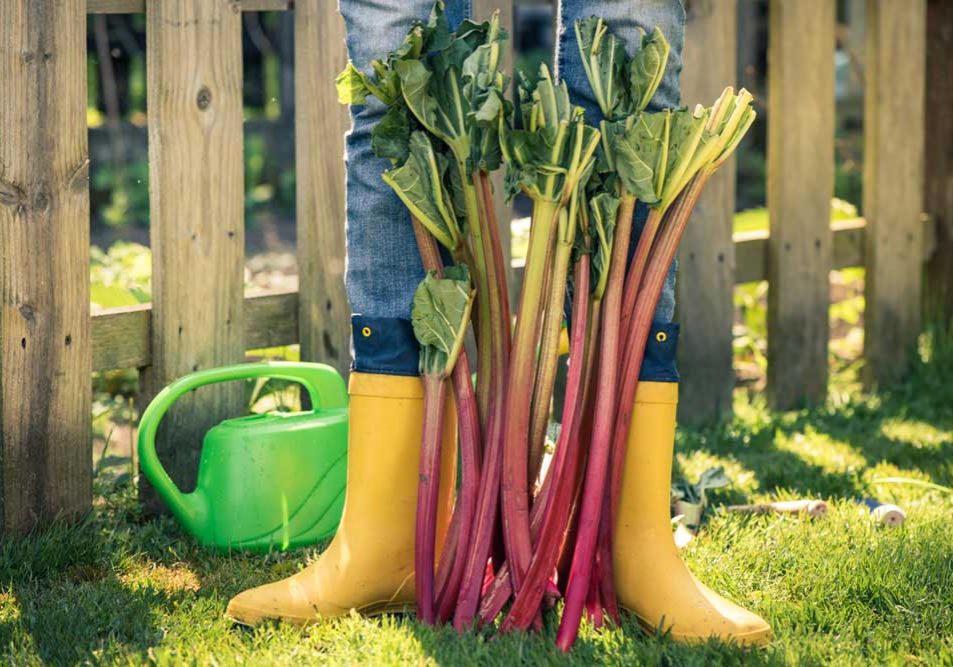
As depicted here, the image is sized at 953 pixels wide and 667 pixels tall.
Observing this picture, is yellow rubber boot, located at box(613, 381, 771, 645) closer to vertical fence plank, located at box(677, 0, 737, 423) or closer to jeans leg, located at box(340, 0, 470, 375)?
jeans leg, located at box(340, 0, 470, 375)

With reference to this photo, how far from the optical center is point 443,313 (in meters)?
1.88

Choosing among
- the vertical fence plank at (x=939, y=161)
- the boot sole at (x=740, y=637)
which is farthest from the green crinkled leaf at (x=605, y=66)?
the vertical fence plank at (x=939, y=161)

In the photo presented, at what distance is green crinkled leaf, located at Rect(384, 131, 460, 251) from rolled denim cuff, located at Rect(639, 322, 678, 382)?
324 millimetres

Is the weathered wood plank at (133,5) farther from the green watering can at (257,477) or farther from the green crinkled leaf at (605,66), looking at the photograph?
the green crinkled leaf at (605,66)

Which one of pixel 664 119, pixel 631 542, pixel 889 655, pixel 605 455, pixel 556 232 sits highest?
pixel 664 119

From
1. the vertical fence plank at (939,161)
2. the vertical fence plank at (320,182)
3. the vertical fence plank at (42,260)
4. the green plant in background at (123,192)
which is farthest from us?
the green plant in background at (123,192)

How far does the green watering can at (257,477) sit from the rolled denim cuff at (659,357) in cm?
71

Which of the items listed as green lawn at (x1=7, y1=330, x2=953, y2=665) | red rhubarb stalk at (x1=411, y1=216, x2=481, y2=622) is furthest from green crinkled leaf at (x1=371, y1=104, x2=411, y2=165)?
green lawn at (x1=7, y1=330, x2=953, y2=665)

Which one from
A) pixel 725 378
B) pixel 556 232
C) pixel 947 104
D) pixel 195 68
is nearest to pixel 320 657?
pixel 556 232

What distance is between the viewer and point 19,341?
2.36 metres

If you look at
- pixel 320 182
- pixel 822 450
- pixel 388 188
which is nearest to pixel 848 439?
pixel 822 450

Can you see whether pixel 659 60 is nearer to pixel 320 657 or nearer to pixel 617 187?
pixel 617 187

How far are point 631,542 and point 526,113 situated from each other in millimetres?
628

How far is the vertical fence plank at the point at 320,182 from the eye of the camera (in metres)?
2.74
